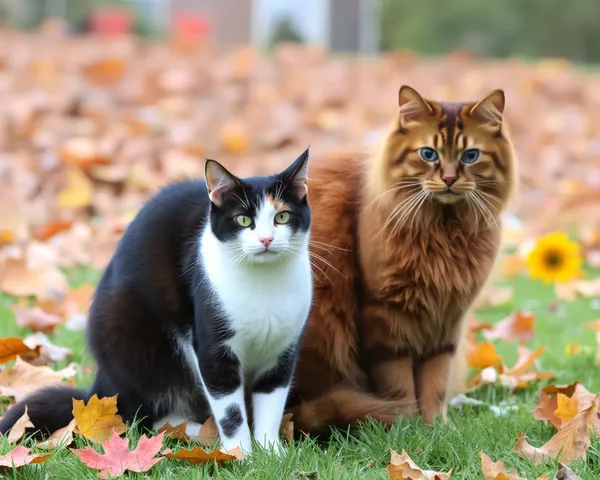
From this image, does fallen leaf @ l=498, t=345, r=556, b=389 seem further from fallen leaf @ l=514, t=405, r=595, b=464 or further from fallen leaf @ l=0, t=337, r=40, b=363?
fallen leaf @ l=0, t=337, r=40, b=363

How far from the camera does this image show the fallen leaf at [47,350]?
305 centimetres

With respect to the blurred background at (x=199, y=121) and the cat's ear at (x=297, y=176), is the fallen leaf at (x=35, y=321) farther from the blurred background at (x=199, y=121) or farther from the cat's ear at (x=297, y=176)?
the cat's ear at (x=297, y=176)

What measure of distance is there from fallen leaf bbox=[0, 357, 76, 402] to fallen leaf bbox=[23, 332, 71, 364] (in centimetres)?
17

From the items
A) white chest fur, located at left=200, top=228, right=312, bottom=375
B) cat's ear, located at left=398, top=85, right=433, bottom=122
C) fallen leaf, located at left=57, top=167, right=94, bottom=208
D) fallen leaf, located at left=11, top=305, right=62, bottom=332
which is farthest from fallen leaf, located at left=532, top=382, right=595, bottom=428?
fallen leaf, located at left=57, top=167, right=94, bottom=208

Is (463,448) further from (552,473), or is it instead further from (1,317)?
(1,317)

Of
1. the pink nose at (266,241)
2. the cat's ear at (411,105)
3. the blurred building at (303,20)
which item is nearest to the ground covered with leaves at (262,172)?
the pink nose at (266,241)

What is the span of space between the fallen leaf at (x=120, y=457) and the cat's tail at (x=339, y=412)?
560 mm

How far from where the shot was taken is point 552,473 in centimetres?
213

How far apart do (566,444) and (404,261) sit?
774 millimetres

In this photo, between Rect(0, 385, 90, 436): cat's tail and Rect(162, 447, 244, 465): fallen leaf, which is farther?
Rect(0, 385, 90, 436): cat's tail

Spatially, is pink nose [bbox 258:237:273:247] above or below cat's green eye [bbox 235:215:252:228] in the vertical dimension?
below

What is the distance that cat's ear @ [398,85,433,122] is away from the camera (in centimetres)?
261

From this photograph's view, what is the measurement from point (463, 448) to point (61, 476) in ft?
3.65

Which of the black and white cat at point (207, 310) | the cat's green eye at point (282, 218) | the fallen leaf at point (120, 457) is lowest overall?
the fallen leaf at point (120, 457)
